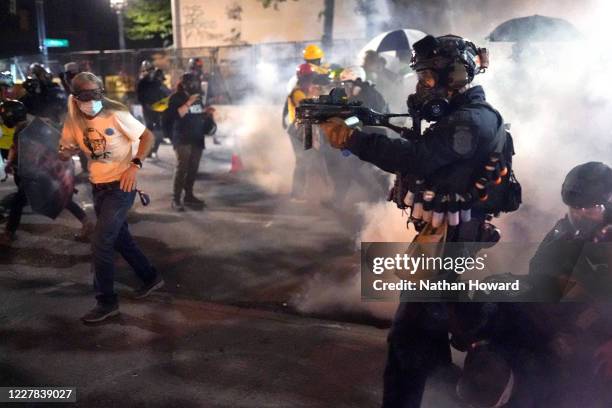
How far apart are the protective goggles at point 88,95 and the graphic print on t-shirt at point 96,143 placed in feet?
0.70

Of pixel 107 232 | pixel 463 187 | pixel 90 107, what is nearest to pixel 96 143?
pixel 90 107

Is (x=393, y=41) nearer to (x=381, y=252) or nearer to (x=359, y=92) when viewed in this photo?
(x=359, y=92)

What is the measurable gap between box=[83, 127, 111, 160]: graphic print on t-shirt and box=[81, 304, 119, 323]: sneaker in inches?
43.2

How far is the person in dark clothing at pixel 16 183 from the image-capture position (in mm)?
6078

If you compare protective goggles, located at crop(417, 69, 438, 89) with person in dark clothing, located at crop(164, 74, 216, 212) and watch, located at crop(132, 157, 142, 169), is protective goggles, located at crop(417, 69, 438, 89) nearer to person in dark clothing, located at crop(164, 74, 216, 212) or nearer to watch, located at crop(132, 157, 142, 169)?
watch, located at crop(132, 157, 142, 169)

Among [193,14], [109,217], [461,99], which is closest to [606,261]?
[461,99]

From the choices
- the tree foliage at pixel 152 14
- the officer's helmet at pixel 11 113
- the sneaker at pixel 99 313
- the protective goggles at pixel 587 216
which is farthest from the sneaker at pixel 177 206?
the tree foliage at pixel 152 14

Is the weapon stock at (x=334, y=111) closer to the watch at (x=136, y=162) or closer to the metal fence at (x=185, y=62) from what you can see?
the watch at (x=136, y=162)

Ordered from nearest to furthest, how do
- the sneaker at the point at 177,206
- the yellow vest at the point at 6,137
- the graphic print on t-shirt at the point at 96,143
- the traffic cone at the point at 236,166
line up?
the graphic print on t-shirt at the point at 96,143 → the yellow vest at the point at 6,137 → the sneaker at the point at 177,206 → the traffic cone at the point at 236,166

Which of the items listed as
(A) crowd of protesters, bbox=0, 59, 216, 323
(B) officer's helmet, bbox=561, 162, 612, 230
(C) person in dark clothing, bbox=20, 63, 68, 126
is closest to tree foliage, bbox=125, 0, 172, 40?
(C) person in dark clothing, bbox=20, 63, 68, 126

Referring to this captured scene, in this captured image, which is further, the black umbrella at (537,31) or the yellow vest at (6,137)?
the black umbrella at (537,31)

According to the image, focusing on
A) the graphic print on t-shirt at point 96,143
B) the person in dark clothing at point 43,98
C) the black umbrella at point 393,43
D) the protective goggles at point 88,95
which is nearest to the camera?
the protective goggles at point 88,95

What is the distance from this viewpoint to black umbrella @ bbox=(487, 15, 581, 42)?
9.54 meters

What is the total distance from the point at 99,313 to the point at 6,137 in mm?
3316
